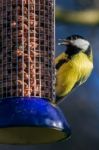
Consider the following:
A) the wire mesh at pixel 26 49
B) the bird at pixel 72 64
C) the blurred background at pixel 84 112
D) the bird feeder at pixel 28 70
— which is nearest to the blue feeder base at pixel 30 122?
the bird feeder at pixel 28 70

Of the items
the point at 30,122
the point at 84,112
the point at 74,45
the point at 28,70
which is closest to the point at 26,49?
the point at 28,70

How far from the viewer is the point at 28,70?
7.50m

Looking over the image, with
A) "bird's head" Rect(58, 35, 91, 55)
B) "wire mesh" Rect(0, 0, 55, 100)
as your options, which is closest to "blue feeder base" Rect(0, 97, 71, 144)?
"wire mesh" Rect(0, 0, 55, 100)

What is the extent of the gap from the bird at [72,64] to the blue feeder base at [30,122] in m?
1.15

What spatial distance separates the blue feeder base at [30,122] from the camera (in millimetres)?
7070

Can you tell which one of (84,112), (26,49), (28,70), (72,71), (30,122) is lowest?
(84,112)

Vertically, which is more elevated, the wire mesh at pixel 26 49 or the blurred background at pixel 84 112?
the wire mesh at pixel 26 49

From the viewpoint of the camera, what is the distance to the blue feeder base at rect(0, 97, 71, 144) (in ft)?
23.2

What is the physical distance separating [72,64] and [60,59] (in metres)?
0.11

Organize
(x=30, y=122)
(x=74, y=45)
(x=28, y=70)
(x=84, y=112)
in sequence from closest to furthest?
(x=30, y=122)
(x=28, y=70)
(x=74, y=45)
(x=84, y=112)

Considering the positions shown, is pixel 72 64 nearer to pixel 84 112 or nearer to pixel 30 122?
pixel 30 122

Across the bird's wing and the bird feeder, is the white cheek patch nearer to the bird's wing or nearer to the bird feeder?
the bird's wing

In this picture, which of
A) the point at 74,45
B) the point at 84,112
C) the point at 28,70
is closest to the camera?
the point at 28,70

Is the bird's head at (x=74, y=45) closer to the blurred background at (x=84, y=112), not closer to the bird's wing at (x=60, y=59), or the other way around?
the bird's wing at (x=60, y=59)
